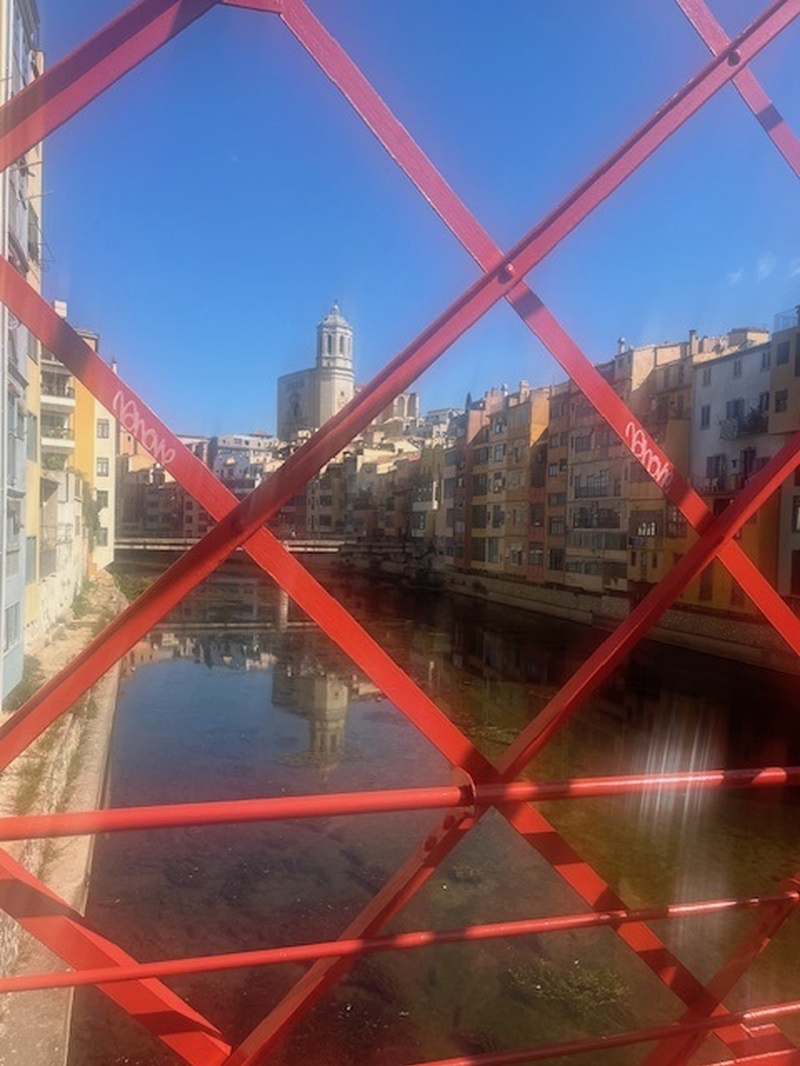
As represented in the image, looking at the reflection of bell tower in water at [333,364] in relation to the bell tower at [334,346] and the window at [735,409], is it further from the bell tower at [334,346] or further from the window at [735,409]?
the window at [735,409]

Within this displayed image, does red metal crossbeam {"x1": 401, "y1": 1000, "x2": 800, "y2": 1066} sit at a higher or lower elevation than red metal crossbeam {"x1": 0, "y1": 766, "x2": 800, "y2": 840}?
lower

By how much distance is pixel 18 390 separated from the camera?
21.4ft

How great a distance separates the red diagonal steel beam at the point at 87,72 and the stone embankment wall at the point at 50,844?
6.50 ft

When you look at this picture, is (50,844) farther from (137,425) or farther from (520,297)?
(520,297)

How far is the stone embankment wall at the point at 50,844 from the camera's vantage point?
332cm

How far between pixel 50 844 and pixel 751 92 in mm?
5732

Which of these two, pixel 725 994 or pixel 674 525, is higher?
pixel 674 525

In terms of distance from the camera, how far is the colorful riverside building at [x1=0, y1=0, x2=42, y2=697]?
18.1ft

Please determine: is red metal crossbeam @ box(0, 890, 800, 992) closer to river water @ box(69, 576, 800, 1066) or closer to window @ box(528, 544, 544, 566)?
river water @ box(69, 576, 800, 1066)

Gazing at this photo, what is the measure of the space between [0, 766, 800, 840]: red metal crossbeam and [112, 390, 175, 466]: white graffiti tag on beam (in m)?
0.37

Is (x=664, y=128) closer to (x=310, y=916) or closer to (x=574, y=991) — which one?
(x=574, y=991)

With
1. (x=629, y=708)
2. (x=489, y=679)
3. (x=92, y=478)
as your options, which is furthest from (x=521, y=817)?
(x=92, y=478)

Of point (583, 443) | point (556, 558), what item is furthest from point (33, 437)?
point (556, 558)

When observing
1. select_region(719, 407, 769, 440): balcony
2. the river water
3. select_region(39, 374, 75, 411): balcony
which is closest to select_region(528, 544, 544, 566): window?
the river water
